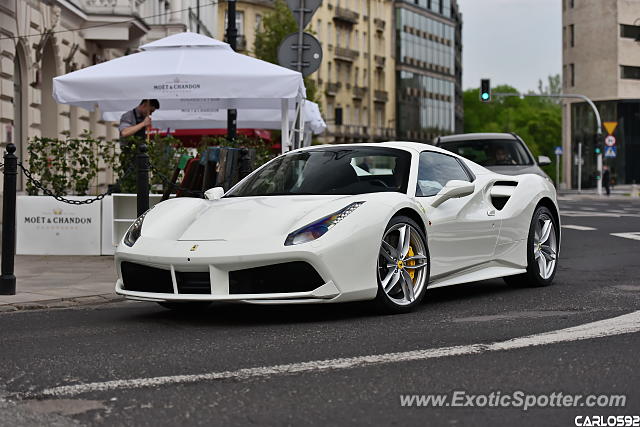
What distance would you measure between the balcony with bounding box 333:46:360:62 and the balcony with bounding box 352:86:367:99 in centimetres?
240

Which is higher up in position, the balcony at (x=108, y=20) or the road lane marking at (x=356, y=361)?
the balcony at (x=108, y=20)

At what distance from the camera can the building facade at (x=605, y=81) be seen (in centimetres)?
8425

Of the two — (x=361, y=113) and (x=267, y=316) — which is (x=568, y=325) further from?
(x=361, y=113)

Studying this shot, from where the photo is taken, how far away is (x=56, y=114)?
29.4 m

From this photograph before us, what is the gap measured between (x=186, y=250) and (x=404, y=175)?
187cm

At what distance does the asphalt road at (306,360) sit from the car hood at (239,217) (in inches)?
22.5

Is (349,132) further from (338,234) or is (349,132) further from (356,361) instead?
(356,361)

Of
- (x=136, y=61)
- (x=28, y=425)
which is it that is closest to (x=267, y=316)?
(x=28, y=425)

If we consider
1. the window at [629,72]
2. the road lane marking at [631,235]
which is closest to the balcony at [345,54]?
the window at [629,72]

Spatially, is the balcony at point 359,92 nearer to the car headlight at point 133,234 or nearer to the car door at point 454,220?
the car door at point 454,220

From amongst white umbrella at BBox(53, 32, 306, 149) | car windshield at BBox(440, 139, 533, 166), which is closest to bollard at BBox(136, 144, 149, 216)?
white umbrella at BBox(53, 32, 306, 149)

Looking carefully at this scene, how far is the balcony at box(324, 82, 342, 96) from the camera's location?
9371cm

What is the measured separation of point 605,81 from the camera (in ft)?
282
